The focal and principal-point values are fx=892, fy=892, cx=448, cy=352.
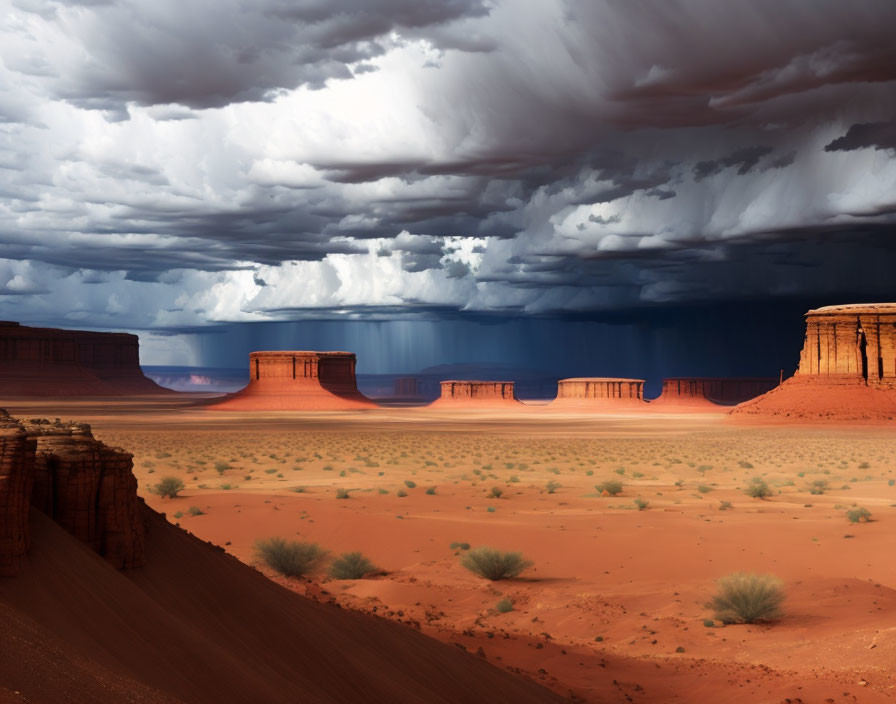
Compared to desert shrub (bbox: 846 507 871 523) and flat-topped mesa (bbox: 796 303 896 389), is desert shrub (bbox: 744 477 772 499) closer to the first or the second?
desert shrub (bbox: 846 507 871 523)

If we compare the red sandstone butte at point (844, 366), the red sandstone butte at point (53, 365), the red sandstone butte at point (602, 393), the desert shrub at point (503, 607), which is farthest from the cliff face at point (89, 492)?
the red sandstone butte at point (602, 393)

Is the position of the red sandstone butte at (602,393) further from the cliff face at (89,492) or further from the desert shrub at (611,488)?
the cliff face at (89,492)

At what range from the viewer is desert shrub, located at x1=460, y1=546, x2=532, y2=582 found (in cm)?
1586

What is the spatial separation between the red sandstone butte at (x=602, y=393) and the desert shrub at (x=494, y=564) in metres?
133

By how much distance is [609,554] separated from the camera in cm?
1792

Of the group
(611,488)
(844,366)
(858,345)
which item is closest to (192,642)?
(611,488)

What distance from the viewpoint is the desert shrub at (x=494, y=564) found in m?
15.9

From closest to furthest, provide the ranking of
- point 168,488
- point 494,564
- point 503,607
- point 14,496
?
point 14,496, point 503,607, point 494,564, point 168,488

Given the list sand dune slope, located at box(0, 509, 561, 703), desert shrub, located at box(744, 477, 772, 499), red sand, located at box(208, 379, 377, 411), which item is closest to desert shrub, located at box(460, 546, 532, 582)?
sand dune slope, located at box(0, 509, 561, 703)

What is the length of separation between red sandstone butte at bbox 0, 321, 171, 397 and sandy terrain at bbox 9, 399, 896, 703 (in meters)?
105

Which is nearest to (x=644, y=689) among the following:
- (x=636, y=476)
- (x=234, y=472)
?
(x=636, y=476)

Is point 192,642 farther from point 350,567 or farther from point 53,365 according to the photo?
point 53,365

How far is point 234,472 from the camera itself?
35.2 meters

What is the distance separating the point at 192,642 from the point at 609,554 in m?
13.2
